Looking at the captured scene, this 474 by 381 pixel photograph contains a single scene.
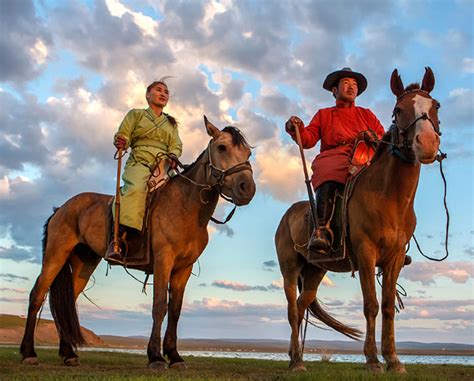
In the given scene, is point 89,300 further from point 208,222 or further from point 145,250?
point 208,222

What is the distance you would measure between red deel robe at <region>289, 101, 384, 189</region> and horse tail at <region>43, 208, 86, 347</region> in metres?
4.67

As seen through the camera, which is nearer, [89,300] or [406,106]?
[406,106]

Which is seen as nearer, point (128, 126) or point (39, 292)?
point (128, 126)

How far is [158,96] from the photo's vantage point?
9.42 m

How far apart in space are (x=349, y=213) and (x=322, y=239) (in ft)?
1.83

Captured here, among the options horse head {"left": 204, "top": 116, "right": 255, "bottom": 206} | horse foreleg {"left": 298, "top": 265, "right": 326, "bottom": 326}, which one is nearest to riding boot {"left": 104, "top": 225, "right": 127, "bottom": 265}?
horse head {"left": 204, "top": 116, "right": 255, "bottom": 206}

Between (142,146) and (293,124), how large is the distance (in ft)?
8.31

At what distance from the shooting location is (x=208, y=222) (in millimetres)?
8562

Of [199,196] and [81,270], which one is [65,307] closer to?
[81,270]

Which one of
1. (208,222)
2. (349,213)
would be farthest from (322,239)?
(208,222)

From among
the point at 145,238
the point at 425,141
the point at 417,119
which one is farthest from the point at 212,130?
the point at 425,141

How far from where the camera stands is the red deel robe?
341 inches

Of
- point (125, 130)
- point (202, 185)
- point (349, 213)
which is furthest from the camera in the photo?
point (125, 130)

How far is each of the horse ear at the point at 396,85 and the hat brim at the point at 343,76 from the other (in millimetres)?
1748
